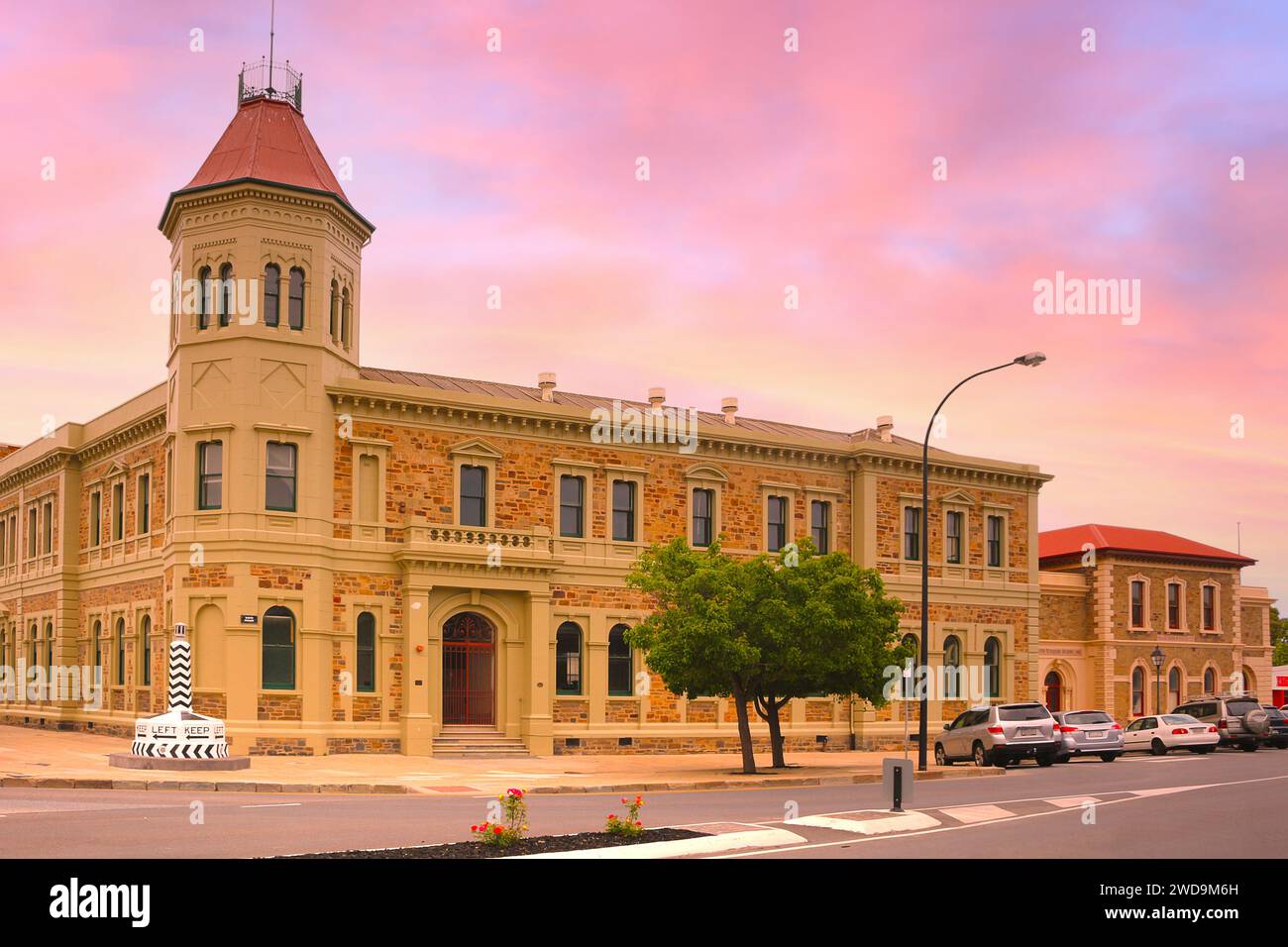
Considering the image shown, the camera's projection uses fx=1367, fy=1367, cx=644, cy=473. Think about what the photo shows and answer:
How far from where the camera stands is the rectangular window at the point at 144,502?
38.6m

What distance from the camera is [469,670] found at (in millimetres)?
36219

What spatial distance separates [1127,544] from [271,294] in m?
36.6

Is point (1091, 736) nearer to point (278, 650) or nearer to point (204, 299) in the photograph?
point (278, 650)

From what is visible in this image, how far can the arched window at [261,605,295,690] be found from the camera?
109 feet

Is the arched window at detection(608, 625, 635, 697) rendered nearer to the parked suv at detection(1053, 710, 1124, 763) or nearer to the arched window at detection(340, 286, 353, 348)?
the arched window at detection(340, 286, 353, 348)

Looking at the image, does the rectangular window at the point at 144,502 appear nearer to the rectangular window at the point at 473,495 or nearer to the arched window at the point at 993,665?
the rectangular window at the point at 473,495

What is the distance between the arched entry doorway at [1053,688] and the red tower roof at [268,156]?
31306 mm

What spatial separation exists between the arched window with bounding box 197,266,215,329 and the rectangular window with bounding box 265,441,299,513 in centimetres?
363

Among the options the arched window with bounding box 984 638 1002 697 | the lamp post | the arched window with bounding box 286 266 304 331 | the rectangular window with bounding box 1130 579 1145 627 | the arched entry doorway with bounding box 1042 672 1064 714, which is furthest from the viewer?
the rectangular window with bounding box 1130 579 1145 627

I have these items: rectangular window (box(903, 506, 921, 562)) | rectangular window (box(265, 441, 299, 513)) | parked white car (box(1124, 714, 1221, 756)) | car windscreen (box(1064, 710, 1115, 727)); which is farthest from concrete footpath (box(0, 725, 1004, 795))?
parked white car (box(1124, 714, 1221, 756))

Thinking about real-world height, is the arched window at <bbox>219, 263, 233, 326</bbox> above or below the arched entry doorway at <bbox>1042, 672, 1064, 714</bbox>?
above

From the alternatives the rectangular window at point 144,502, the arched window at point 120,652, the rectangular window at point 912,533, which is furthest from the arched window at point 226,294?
the rectangular window at point 912,533

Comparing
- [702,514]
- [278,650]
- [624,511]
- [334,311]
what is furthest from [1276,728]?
[334,311]
